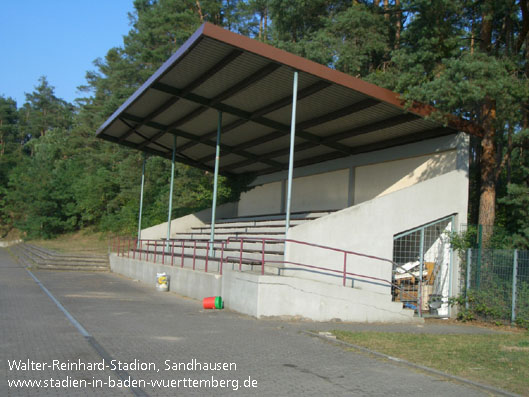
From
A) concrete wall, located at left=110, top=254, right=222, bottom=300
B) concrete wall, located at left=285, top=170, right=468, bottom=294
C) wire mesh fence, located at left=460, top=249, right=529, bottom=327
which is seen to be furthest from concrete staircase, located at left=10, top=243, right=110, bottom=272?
wire mesh fence, located at left=460, top=249, right=529, bottom=327

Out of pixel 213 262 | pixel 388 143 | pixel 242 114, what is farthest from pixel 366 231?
pixel 242 114

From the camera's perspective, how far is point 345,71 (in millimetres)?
23109

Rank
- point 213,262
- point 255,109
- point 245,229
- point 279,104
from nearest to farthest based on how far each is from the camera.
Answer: point 213,262 → point 279,104 → point 255,109 → point 245,229

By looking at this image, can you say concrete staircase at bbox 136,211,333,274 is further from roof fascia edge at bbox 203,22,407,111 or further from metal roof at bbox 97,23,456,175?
roof fascia edge at bbox 203,22,407,111

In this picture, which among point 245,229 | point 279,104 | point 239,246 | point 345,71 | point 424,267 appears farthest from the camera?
point 345,71

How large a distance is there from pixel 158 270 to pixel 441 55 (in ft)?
41.7

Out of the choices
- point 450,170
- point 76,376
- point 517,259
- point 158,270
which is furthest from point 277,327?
point 158,270

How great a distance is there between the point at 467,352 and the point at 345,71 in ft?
54.7

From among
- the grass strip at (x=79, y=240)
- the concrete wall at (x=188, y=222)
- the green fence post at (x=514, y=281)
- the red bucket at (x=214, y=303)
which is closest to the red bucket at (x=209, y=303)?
the red bucket at (x=214, y=303)

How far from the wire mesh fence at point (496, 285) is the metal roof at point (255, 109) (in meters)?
4.26

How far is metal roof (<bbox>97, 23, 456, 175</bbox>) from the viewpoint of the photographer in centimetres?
1321

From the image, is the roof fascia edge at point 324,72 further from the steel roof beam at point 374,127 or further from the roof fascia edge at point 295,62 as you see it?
A: the steel roof beam at point 374,127

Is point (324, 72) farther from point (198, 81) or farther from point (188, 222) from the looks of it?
point (188, 222)

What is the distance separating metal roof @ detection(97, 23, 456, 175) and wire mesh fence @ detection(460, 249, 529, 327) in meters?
4.26
